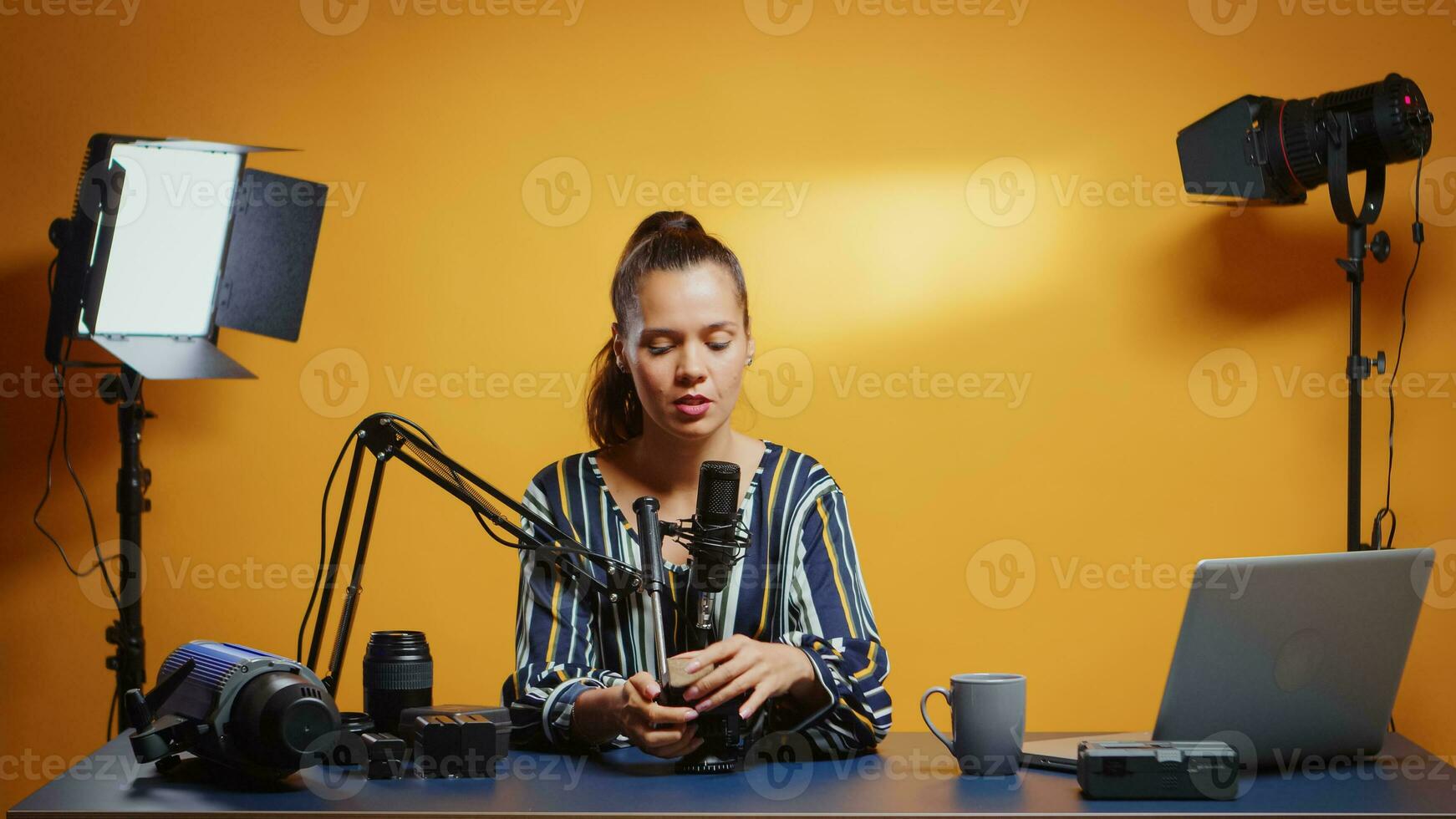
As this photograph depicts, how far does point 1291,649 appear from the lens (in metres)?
1.42

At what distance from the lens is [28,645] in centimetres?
318

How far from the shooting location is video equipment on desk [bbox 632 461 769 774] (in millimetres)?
1487

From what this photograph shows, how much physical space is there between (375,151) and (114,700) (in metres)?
1.42

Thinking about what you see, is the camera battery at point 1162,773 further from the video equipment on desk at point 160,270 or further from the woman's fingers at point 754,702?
the video equipment on desk at point 160,270

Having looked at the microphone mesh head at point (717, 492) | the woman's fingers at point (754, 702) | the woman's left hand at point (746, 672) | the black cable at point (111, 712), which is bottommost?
the black cable at point (111, 712)

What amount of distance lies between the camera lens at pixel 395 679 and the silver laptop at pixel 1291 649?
79 cm

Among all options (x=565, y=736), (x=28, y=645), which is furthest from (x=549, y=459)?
(x=565, y=736)

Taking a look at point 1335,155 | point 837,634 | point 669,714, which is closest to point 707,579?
point 669,714

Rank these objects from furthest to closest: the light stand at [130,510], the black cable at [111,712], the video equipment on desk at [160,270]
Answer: the black cable at [111,712]
the light stand at [130,510]
the video equipment on desk at [160,270]

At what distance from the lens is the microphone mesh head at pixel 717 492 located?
4.97 ft

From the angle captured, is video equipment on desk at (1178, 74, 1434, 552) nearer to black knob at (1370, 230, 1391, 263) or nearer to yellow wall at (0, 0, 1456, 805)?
black knob at (1370, 230, 1391, 263)

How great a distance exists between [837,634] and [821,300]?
1555 mm

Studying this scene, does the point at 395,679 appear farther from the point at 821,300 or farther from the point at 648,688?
the point at 821,300

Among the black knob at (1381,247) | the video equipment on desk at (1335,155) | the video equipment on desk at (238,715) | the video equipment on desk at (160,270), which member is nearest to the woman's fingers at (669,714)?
the video equipment on desk at (238,715)
